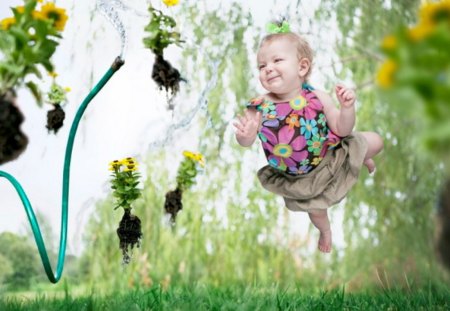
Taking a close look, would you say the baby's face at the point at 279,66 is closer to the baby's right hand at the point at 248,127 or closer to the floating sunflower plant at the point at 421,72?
the baby's right hand at the point at 248,127

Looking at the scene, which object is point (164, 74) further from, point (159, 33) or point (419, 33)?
point (419, 33)

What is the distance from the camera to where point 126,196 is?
2451 mm

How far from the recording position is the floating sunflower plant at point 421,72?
0.90 metres

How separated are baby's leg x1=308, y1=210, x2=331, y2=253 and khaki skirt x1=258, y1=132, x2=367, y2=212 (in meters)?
0.09

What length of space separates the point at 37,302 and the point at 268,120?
126 centimetres

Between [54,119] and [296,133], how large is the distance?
89 centimetres

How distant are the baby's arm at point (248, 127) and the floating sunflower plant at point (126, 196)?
1.49 feet

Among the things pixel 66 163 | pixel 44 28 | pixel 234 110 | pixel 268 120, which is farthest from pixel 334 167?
pixel 234 110

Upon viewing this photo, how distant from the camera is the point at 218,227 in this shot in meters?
3.41

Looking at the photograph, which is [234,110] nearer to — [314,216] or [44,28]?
[314,216]

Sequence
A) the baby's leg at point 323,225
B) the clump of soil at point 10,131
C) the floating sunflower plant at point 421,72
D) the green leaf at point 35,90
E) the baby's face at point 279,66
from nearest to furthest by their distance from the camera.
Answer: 1. the floating sunflower plant at point 421,72
2. the clump of soil at point 10,131
3. the green leaf at point 35,90
4. the baby's face at point 279,66
5. the baby's leg at point 323,225

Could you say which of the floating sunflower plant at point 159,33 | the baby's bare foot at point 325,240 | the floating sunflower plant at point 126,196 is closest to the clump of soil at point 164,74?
the floating sunflower plant at point 159,33

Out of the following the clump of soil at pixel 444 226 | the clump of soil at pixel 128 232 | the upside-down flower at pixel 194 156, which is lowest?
the clump of soil at pixel 128 232

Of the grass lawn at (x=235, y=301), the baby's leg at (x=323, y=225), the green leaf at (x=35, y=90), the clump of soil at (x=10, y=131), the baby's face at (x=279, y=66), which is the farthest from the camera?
the grass lawn at (x=235, y=301)
